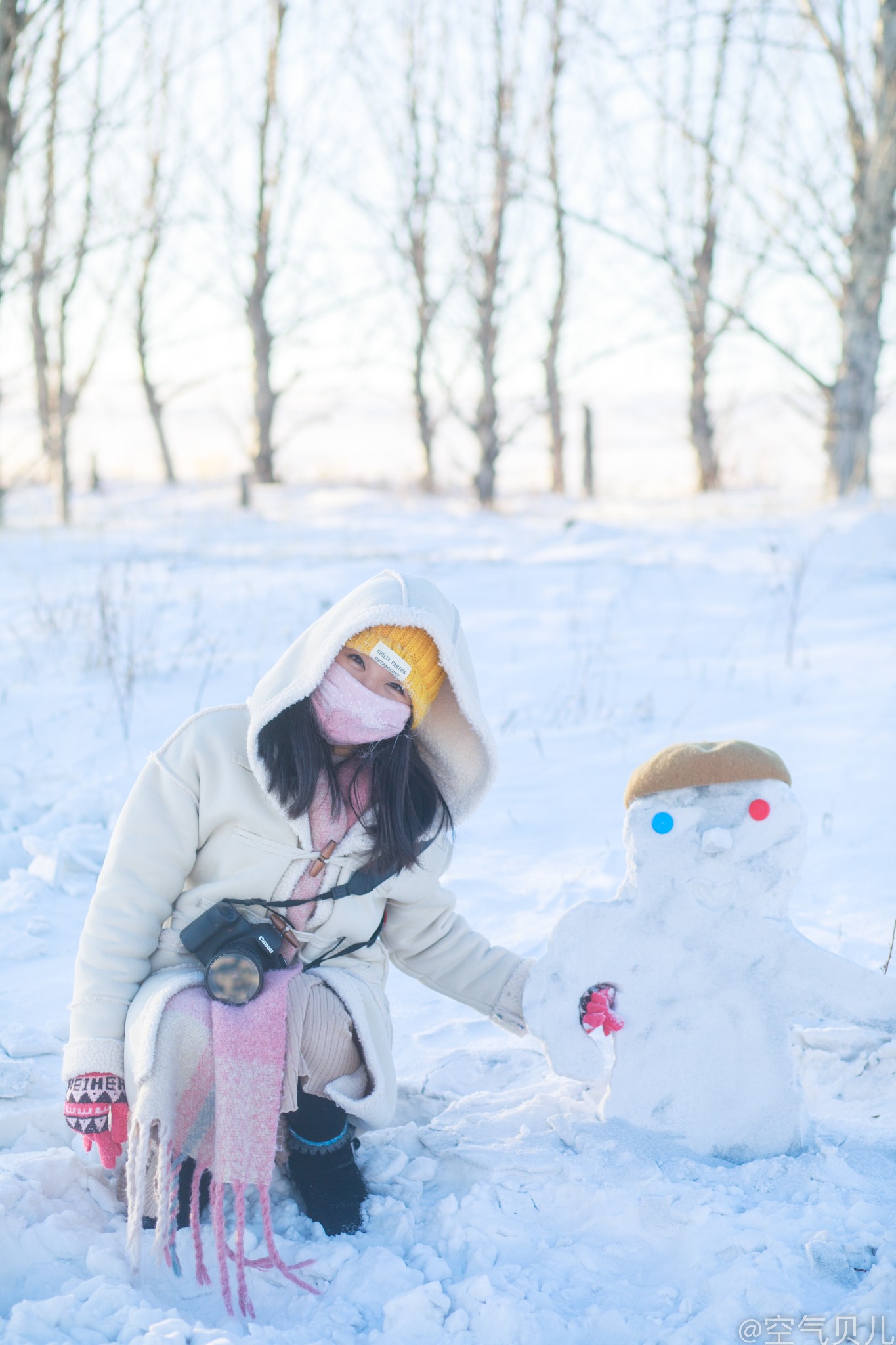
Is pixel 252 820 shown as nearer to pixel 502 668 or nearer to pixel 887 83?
pixel 502 668

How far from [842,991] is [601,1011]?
450 millimetres

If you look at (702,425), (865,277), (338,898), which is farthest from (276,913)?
(702,425)

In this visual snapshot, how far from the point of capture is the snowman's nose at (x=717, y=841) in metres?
1.95

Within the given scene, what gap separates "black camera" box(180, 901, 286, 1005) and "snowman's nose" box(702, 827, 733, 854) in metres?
0.82

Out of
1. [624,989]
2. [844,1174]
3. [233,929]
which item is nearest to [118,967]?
[233,929]

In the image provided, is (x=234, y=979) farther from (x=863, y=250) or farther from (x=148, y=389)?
(x=148, y=389)

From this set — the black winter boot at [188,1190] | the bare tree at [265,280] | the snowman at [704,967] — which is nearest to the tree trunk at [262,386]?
the bare tree at [265,280]

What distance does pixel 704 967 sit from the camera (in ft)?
6.59

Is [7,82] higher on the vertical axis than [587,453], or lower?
higher

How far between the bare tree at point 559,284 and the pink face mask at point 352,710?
11.0 m

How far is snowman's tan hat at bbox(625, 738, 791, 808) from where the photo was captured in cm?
196

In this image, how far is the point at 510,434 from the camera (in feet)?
45.9

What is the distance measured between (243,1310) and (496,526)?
9.99 metres

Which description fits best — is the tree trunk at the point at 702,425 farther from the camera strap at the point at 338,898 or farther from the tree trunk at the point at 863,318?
the camera strap at the point at 338,898
